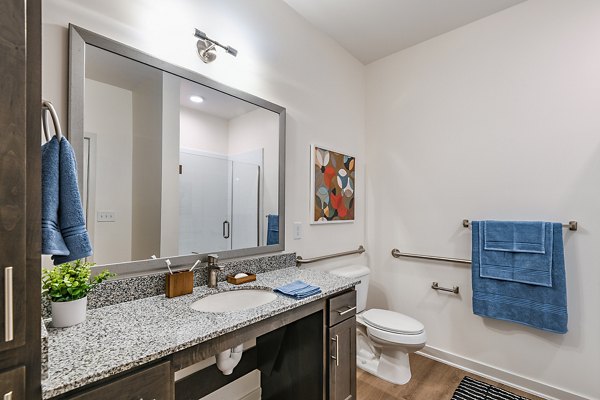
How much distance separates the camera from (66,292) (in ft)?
3.06

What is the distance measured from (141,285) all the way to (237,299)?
44 cm

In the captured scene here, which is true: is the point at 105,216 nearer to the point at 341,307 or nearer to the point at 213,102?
the point at 213,102

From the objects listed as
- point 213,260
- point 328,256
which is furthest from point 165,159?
point 328,256

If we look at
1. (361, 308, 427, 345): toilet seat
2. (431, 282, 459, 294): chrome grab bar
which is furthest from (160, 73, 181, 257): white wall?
(431, 282, 459, 294): chrome grab bar

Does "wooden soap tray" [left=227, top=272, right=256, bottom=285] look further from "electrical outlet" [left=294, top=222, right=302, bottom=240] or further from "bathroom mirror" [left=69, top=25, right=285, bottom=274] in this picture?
"electrical outlet" [left=294, top=222, right=302, bottom=240]

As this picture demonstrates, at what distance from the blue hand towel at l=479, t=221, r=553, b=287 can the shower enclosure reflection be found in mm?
1477

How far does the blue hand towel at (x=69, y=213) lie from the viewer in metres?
0.84

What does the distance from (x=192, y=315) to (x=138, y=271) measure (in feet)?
1.21

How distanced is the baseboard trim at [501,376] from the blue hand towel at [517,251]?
26.7 inches

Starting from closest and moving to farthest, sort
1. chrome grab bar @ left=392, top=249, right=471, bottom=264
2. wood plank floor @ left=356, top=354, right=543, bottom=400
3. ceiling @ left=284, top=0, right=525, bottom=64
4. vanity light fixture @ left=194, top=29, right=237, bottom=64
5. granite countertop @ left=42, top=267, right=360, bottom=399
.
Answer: granite countertop @ left=42, top=267, right=360, bottom=399 → vanity light fixture @ left=194, top=29, right=237, bottom=64 → wood plank floor @ left=356, top=354, right=543, bottom=400 → ceiling @ left=284, top=0, right=525, bottom=64 → chrome grab bar @ left=392, top=249, right=471, bottom=264

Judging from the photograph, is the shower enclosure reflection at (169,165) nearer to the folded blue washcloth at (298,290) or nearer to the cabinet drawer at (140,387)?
the folded blue washcloth at (298,290)

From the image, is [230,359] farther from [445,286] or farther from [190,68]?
[445,286]

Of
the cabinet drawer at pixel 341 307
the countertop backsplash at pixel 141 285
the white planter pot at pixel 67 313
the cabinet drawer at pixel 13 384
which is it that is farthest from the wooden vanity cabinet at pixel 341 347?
the cabinet drawer at pixel 13 384

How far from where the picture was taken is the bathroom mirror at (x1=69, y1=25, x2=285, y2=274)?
1159mm
